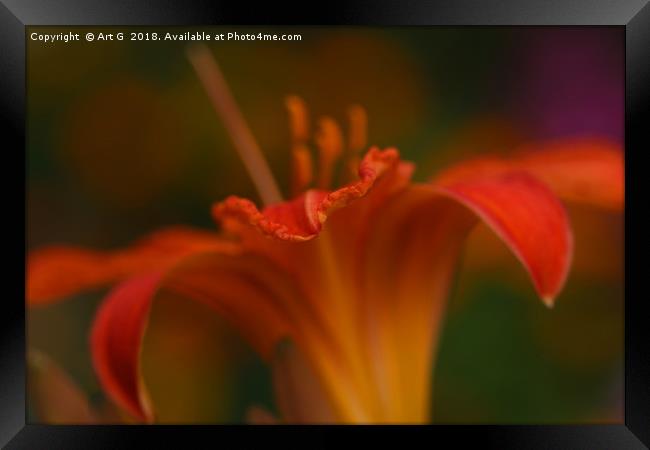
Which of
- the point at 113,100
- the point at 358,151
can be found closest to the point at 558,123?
the point at 358,151

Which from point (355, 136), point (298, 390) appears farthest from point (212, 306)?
point (355, 136)

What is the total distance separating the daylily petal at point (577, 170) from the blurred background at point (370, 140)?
0.03 meters

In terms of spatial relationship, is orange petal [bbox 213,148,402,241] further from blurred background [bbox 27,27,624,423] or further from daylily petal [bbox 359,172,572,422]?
blurred background [bbox 27,27,624,423]

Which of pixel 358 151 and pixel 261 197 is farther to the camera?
pixel 261 197

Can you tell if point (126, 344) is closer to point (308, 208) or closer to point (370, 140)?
point (308, 208)

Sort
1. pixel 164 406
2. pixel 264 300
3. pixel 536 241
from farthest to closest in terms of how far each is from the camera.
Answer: pixel 164 406 → pixel 264 300 → pixel 536 241

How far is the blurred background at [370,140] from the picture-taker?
0.93m

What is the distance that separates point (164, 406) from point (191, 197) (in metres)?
0.24

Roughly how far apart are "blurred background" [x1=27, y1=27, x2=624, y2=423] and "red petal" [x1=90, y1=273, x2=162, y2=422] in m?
0.17

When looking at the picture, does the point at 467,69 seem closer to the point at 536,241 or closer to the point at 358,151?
the point at 358,151

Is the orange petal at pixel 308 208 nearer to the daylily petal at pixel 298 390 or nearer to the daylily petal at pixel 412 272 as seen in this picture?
the daylily petal at pixel 412 272

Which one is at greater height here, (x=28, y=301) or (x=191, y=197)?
(x=191, y=197)

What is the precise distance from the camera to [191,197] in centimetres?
102

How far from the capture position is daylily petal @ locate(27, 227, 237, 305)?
88cm
